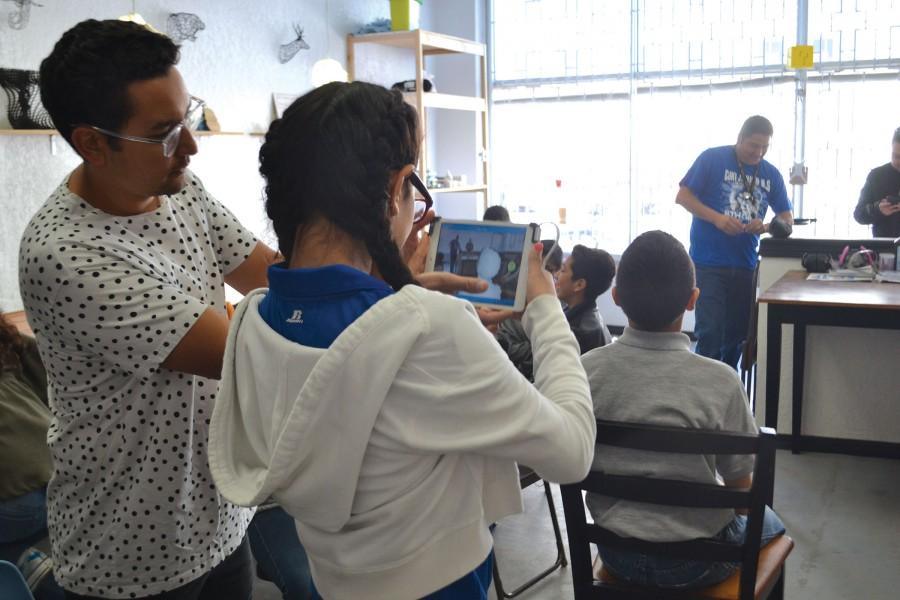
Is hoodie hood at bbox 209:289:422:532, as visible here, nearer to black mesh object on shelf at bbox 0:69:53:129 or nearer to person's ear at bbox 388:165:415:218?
person's ear at bbox 388:165:415:218

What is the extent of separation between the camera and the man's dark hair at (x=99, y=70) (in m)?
1.13

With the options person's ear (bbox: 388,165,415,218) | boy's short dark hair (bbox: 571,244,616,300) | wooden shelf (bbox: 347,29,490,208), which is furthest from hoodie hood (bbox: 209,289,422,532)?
wooden shelf (bbox: 347,29,490,208)

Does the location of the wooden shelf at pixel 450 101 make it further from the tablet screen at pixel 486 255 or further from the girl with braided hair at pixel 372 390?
the girl with braided hair at pixel 372 390

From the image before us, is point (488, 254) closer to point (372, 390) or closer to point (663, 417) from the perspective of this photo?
point (372, 390)

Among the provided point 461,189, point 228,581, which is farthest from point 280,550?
point 461,189

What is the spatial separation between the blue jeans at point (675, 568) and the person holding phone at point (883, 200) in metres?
3.60

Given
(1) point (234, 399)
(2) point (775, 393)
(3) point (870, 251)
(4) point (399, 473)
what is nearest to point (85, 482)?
(1) point (234, 399)

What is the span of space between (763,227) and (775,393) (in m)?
1.09

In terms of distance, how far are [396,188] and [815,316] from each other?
287 centimetres

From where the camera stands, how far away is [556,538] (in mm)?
2816

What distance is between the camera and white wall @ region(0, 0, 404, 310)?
356 cm

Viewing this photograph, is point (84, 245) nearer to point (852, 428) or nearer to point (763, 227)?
point (852, 428)

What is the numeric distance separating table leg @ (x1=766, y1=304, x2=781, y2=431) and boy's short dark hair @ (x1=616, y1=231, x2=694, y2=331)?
174 centimetres

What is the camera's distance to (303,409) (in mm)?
897
